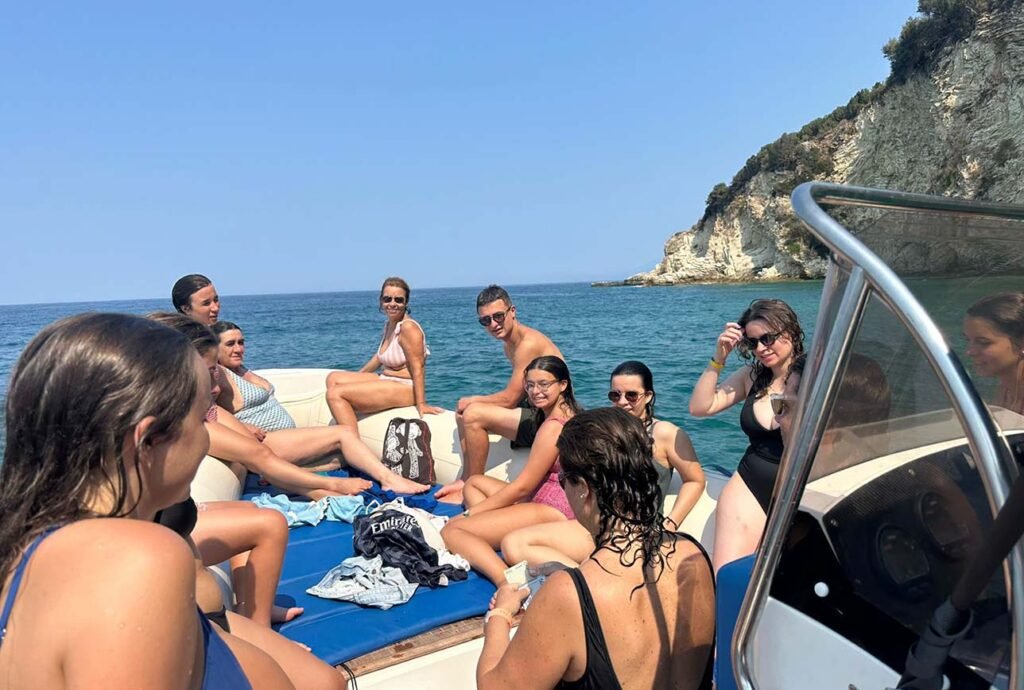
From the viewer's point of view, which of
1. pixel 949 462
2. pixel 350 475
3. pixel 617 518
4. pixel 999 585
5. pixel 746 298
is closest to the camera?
pixel 999 585

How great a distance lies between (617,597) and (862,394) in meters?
0.79

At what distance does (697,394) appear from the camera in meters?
3.48

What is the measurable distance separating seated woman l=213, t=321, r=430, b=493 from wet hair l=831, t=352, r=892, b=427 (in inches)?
142

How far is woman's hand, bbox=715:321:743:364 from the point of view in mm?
3119

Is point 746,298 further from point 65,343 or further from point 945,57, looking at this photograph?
point 65,343

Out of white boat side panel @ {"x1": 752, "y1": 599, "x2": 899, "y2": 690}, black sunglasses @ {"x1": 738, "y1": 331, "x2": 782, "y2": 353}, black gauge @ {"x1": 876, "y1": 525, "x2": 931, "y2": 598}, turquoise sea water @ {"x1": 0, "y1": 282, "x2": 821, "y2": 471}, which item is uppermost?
black sunglasses @ {"x1": 738, "y1": 331, "x2": 782, "y2": 353}

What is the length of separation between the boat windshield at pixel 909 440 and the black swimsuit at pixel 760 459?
5.07ft

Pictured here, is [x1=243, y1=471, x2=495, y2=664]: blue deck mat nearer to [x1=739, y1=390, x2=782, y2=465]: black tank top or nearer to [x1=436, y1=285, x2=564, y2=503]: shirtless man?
[x1=436, y1=285, x2=564, y2=503]: shirtless man

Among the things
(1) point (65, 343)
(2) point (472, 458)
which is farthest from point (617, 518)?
(2) point (472, 458)

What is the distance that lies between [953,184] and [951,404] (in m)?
33.2

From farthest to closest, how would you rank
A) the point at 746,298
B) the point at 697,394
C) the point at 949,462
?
the point at 746,298 → the point at 697,394 → the point at 949,462

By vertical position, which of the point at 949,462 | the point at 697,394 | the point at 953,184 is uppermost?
the point at 953,184

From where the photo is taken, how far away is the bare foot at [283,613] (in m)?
2.67

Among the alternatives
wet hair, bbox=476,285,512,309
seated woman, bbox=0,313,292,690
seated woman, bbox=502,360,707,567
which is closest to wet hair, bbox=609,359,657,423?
seated woman, bbox=502,360,707,567
